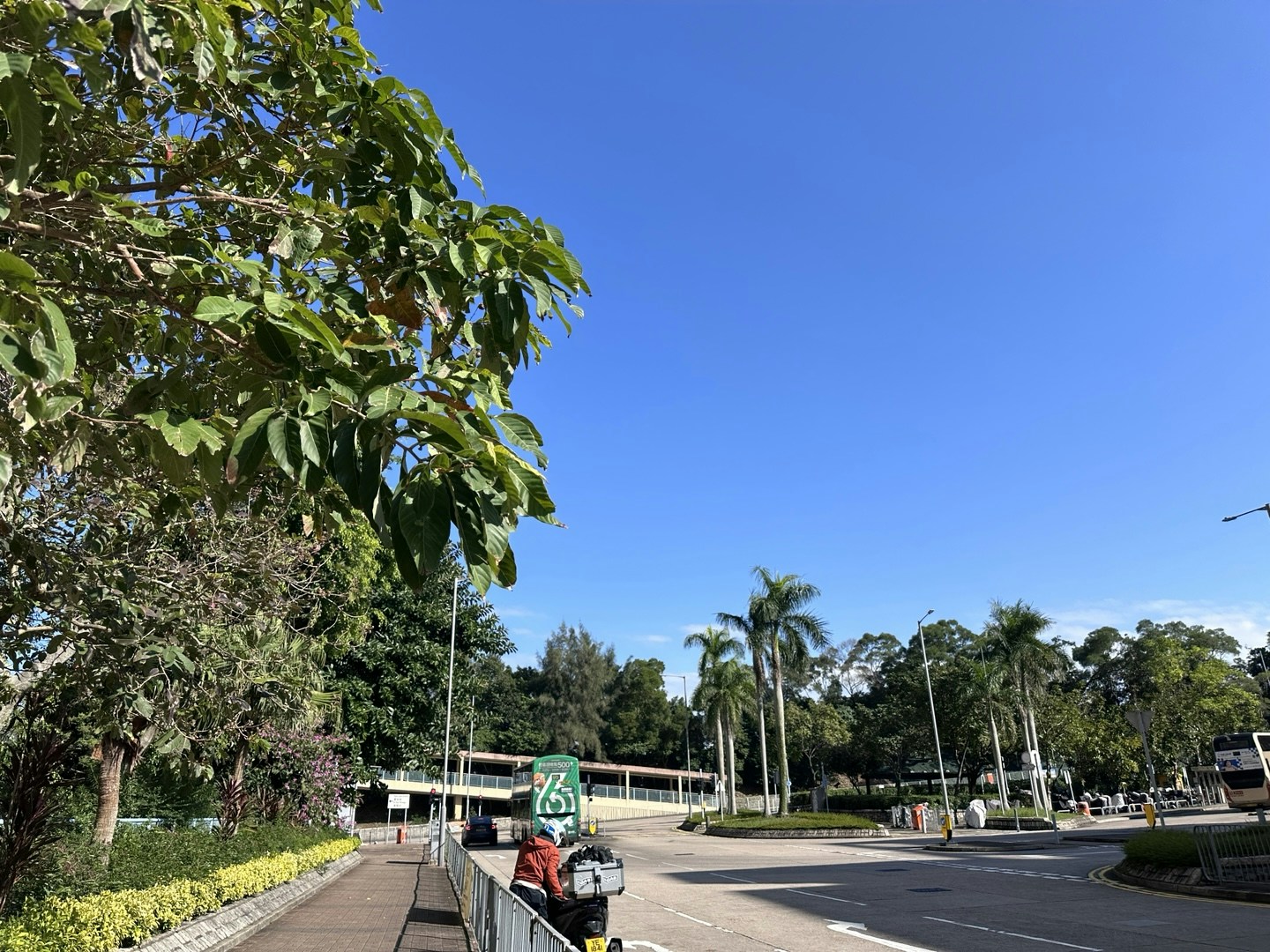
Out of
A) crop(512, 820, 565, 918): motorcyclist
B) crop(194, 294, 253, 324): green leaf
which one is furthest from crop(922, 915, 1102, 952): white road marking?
crop(194, 294, 253, 324): green leaf

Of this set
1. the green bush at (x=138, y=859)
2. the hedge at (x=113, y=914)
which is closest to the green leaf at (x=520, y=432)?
the hedge at (x=113, y=914)

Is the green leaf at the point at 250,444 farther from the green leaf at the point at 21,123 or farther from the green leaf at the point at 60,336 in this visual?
the green leaf at the point at 21,123

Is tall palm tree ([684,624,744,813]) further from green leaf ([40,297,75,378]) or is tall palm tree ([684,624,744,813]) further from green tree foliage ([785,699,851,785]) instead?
green leaf ([40,297,75,378])

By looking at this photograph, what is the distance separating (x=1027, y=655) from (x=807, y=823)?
16873 mm

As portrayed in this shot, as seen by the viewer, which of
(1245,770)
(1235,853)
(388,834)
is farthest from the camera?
(388,834)

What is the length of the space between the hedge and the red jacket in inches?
163

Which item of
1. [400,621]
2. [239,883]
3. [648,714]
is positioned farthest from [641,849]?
[648,714]

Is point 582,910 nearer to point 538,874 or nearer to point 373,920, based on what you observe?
point 538,874

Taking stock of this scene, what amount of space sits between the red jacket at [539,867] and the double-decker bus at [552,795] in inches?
1180

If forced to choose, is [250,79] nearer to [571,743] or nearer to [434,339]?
[434,339]

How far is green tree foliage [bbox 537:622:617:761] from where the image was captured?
8569cm

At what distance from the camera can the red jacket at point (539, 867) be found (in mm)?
9406

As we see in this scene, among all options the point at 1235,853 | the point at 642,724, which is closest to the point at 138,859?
the point at 1235,853

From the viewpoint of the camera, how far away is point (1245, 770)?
2952cm
